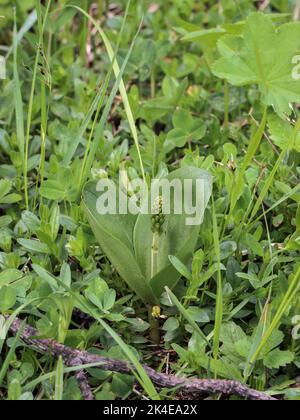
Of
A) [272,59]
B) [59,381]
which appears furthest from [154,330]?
[272,59]

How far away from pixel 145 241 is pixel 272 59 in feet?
1.95

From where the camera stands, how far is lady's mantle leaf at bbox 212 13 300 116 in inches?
71.4

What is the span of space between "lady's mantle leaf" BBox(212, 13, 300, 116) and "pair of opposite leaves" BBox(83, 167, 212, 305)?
328mm

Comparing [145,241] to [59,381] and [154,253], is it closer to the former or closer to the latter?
[154,253]

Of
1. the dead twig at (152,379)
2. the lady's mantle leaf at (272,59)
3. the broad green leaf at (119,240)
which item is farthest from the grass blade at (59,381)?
the lady's mantle leaf at (272,59)

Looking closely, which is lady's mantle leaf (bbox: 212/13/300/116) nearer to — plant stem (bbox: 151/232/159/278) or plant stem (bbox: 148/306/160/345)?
plant stem (bbox: 151/232/159/278)

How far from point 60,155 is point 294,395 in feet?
3.40

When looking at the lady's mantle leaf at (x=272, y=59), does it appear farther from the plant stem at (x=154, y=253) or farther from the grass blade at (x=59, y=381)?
the grass blade at (x=59, y=381)

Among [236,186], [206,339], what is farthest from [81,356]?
[236,186]

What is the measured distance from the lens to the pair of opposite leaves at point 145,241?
166 cm

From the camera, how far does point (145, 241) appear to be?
1.70m

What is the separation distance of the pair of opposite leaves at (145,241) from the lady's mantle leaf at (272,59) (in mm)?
328
